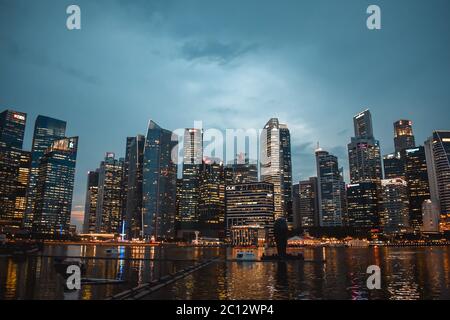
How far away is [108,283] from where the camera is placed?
123 ft

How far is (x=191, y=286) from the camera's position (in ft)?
118
